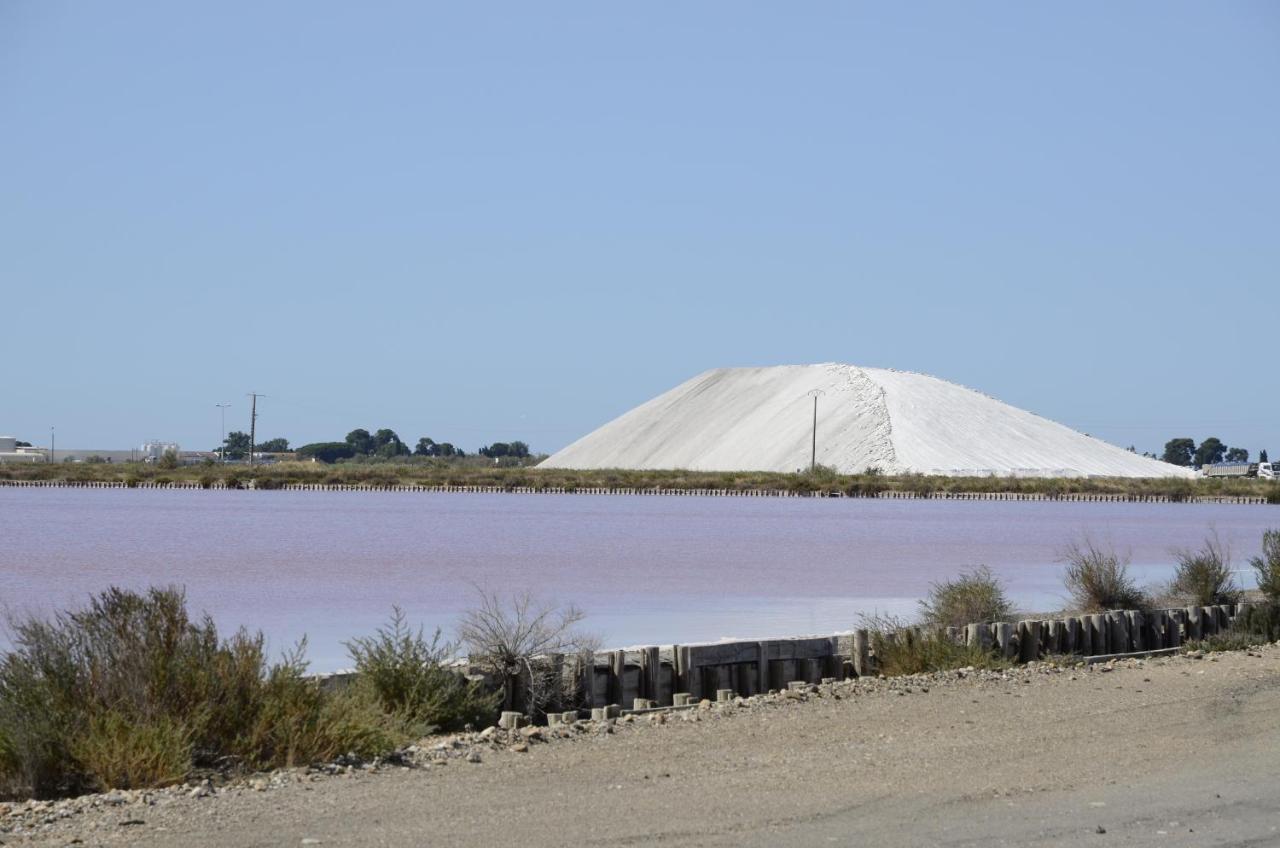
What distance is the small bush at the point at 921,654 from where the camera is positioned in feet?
36.1

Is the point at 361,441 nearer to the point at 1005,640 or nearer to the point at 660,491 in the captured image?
the point at 660,491

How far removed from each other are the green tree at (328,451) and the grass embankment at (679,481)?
3179 inches

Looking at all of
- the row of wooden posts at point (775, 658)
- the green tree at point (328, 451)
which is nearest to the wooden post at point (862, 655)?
the row of wooden posts at point (775, 658)

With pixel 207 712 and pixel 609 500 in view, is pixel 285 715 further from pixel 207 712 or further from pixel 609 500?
pixel 609 500

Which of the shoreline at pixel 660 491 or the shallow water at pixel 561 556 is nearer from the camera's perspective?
the shallow water at pixel 561 556

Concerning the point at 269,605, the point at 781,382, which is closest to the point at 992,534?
the point at 269,605

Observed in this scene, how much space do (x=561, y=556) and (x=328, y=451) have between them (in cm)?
13835

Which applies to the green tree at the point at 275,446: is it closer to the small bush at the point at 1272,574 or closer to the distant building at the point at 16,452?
the distant building at the point at 16,452

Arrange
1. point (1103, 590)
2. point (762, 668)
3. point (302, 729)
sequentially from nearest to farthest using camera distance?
point (302, 729)
point (762, 668)
point (1103, 590)

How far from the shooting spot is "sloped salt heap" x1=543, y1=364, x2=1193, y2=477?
90.9 metres

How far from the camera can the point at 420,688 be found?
8742 millimetres

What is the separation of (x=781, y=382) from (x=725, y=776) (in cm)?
10428

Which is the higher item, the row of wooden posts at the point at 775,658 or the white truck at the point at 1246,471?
the white truck at the point at 1246,471

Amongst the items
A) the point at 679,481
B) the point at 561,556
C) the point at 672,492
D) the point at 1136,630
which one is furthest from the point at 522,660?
the point at 679,481
